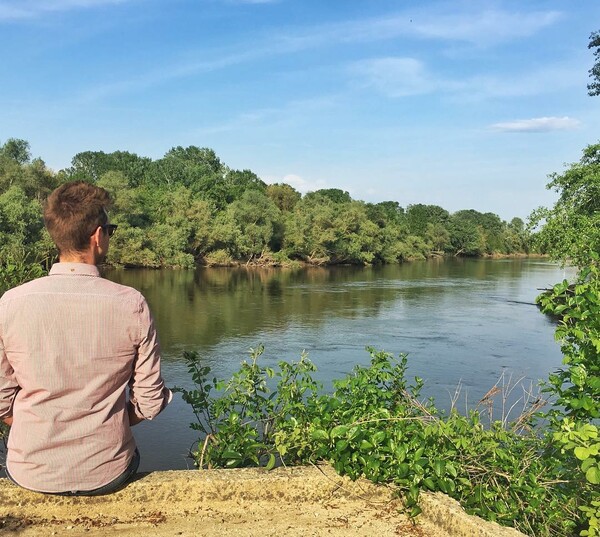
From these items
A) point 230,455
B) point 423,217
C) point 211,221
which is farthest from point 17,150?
point 423,217

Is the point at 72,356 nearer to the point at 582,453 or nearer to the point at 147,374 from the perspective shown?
the point at 147,374

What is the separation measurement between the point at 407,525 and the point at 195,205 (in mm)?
43529

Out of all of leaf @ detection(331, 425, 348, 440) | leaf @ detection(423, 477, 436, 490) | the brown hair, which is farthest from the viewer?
leaf @ detection(331, 425, 348, 440)

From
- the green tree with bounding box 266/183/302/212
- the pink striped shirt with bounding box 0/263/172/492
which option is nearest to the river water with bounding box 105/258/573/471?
the pink striped shirt with bounding box 0/263/172/492

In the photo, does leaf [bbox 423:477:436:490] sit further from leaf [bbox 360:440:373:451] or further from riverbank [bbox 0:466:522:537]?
leaf [bbox 360:440:373:451]

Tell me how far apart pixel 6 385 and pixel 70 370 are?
24 centimetres

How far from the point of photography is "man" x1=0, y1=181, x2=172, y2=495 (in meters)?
2.00

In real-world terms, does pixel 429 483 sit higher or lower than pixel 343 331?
higher

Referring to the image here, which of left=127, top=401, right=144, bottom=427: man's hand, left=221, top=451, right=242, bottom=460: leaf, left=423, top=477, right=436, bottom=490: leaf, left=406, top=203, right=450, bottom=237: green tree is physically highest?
left=406, top=203, right=450, bottom=237: green tree

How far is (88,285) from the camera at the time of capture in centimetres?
202

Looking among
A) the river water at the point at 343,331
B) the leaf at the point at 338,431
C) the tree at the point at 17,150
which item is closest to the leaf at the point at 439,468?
the leaf at the point at 338,431

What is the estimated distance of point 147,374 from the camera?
2125 mm

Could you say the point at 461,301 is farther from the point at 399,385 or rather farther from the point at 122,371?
the point at 122,371

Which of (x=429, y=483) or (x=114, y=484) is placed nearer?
(x=114, y=484)
